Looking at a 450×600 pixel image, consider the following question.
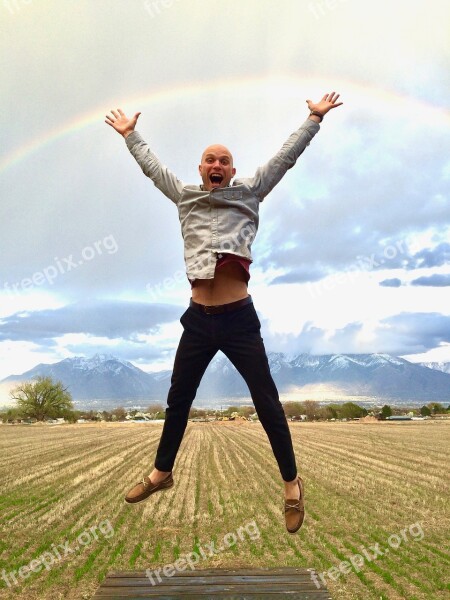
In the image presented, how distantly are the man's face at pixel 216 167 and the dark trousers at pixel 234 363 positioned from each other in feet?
3.48

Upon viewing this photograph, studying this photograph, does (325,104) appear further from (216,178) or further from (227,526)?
(227,526)

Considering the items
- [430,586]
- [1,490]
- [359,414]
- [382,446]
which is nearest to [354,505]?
[430,586]

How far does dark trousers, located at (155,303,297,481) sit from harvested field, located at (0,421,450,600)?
12.1 metres

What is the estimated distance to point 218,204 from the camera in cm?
441

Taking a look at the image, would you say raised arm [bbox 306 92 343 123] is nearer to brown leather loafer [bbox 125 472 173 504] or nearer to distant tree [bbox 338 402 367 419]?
brown leather loafer [bbox 125 472 173 504]

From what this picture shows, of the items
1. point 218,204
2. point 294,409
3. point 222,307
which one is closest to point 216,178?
point 218,204

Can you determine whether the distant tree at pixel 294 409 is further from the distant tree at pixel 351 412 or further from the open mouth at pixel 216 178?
the open mouth at pixel 216 178

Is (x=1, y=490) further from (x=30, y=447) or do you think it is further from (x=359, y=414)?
(x=359, y=414)

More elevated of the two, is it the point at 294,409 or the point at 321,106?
the point at 294,409

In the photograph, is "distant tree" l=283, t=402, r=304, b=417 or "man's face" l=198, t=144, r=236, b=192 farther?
"distant tree" l=283, t=402, r=304, b=417

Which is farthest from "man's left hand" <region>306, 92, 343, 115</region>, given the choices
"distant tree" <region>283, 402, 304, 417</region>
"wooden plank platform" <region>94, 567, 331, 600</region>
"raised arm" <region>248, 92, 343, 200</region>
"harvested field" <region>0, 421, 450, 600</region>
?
"distant tree" <region>283, 402, 304, 417</region>

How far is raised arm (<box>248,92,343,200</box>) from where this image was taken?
4.59 metres

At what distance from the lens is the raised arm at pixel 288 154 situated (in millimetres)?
4586

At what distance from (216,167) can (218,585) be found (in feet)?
15.0
